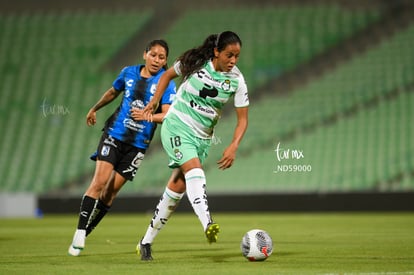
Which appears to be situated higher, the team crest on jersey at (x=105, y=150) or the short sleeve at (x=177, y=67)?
the short sleeve at (x=177, y=67)

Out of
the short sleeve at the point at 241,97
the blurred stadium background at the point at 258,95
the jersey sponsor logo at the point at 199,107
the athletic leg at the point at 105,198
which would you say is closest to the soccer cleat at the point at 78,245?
the athletic leg at the point at 105,198

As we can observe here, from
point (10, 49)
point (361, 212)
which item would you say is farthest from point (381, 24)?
point (10, 49)

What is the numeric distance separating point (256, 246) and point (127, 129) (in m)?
2.21

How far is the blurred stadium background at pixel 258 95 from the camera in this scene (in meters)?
20.0

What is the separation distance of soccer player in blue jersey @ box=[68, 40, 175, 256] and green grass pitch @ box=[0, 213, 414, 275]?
27.1 inches

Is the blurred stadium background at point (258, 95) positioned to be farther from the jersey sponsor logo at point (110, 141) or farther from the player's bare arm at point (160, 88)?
the player's bare arm at point (160, 88)

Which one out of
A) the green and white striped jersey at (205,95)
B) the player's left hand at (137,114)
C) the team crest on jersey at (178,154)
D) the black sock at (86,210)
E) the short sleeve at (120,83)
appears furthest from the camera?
the short sleeve at (120,83)

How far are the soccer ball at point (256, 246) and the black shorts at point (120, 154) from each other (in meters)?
1.99

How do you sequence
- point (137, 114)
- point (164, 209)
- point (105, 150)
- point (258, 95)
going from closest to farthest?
point (164, 209) → point (137, 114) → point (105, 150) → point (258, 95)

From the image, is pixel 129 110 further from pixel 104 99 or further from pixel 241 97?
pixel 241 97

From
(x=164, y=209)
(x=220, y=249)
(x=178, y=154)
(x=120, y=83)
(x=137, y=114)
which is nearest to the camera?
(x=178, y=154)

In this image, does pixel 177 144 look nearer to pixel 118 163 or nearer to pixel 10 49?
pixel 118 163

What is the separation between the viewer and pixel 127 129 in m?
8.96

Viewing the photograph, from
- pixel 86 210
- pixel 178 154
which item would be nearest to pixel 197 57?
pixel 178 154
